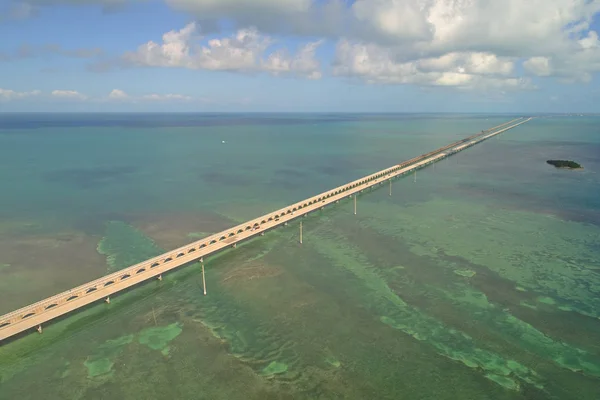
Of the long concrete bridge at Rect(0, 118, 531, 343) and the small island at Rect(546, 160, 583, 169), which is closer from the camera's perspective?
the long concrete bridge at Rect(0, 118, 531, 343)

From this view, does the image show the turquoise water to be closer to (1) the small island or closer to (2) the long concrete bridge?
(2) the long concrete bridge

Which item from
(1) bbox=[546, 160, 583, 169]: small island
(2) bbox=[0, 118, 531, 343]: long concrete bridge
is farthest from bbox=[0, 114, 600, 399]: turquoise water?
(1) bbox=[546, 160, 583, 169]: small island

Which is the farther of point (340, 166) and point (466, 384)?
point (340, 166)

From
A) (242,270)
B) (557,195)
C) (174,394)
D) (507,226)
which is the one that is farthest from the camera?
(557,195)

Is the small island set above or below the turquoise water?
above

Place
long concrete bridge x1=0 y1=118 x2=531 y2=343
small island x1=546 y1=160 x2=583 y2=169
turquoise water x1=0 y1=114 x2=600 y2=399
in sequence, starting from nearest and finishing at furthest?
turquoise water x1=0 y1=114 x2=600 y2=399 → long concrete bridge x1=0 y1=118 x2=531 y2=343 → small island x1=546 y1=160 x2=583 y2=169

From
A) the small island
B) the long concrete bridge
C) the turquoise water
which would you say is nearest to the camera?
the turquoise water

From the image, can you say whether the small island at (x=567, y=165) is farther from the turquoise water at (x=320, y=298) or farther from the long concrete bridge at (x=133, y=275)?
the long concrete bridge at (x=133, y=275)

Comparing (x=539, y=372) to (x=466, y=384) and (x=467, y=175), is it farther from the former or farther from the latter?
(x=467, y=175)

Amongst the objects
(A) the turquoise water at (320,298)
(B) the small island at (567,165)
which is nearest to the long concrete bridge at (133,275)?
(A) the turquoise water at (320,298)

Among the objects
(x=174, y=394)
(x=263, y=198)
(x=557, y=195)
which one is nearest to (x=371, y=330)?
(x=174, y=394)
